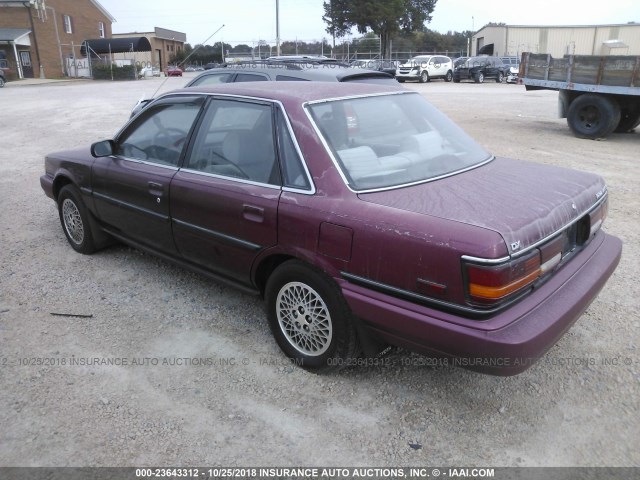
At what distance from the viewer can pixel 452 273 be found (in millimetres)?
2346

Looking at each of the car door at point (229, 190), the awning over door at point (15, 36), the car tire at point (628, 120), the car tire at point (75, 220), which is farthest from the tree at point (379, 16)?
the car door at point (229, 190)

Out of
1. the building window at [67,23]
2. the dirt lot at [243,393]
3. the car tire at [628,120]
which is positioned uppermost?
the building window at [67,23]

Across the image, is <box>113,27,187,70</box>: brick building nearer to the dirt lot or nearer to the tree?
the tree

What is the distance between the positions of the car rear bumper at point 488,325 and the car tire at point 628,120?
1074 cm

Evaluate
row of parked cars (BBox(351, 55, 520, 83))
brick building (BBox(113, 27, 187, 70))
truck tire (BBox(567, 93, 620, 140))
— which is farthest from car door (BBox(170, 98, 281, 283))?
brick building (BBox(113, 27, 187, 70))

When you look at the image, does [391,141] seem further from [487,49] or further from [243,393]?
[487,49]

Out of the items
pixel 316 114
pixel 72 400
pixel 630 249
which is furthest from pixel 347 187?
pixel 630 249

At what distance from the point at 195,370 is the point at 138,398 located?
37cm

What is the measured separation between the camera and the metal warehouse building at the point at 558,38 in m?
48.3

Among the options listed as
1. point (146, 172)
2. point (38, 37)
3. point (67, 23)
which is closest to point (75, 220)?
point (146, 172)

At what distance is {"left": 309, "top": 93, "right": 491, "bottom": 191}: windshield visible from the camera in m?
2.97

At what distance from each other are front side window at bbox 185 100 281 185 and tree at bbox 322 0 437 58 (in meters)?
49.2

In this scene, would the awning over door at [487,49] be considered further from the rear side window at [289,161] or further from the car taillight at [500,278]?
the car taillight at [500,278]

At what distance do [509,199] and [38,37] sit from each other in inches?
1879
